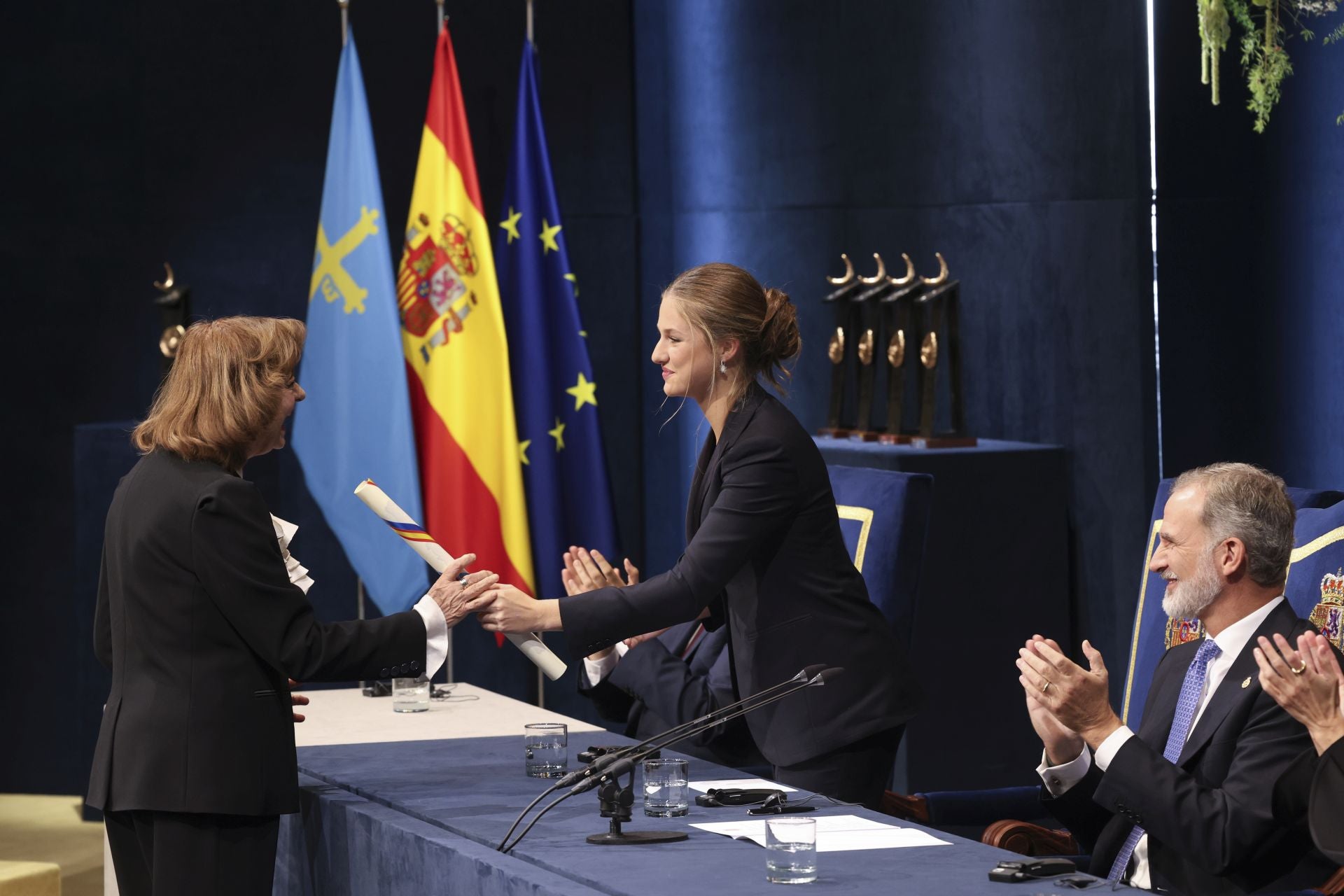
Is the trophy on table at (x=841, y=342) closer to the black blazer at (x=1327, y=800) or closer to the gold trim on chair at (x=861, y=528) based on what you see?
the gold trim on chair at (x=861, y=528)

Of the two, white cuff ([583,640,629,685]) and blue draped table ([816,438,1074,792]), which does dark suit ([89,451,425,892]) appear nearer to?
white cuff ([583,640,629,685])

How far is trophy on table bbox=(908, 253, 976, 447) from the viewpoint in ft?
16.6

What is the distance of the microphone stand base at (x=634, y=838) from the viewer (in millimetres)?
2355

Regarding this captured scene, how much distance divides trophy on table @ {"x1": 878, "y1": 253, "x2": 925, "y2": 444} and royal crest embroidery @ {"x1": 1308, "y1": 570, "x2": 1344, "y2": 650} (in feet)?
7.44

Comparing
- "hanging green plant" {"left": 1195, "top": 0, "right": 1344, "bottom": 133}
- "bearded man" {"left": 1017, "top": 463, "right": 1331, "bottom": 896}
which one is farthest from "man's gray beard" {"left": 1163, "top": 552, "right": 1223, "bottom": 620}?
"hanging green plant" {"left": 1195, "top": 0, "right": 1344, "bottom": 133}

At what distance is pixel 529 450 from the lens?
223 inches

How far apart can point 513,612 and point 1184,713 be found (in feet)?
3.59

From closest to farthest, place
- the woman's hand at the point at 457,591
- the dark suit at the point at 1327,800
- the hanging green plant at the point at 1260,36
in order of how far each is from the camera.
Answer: the dark suit at the point at 1327,800, the woman's hand at the point at 457,591, the hanging green plant at the point at 1260,36

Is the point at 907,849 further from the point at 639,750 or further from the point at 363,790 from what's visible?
the point at 363,790

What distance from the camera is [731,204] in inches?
239

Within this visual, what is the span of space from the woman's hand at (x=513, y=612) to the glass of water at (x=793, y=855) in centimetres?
90

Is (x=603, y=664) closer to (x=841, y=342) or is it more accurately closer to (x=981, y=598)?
(x=981, y=598)

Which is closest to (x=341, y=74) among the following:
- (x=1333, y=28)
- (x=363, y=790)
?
(x=1333, y=28)

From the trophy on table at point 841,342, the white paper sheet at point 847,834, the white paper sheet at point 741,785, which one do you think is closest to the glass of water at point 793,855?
the white paper sheet at point 847,834
